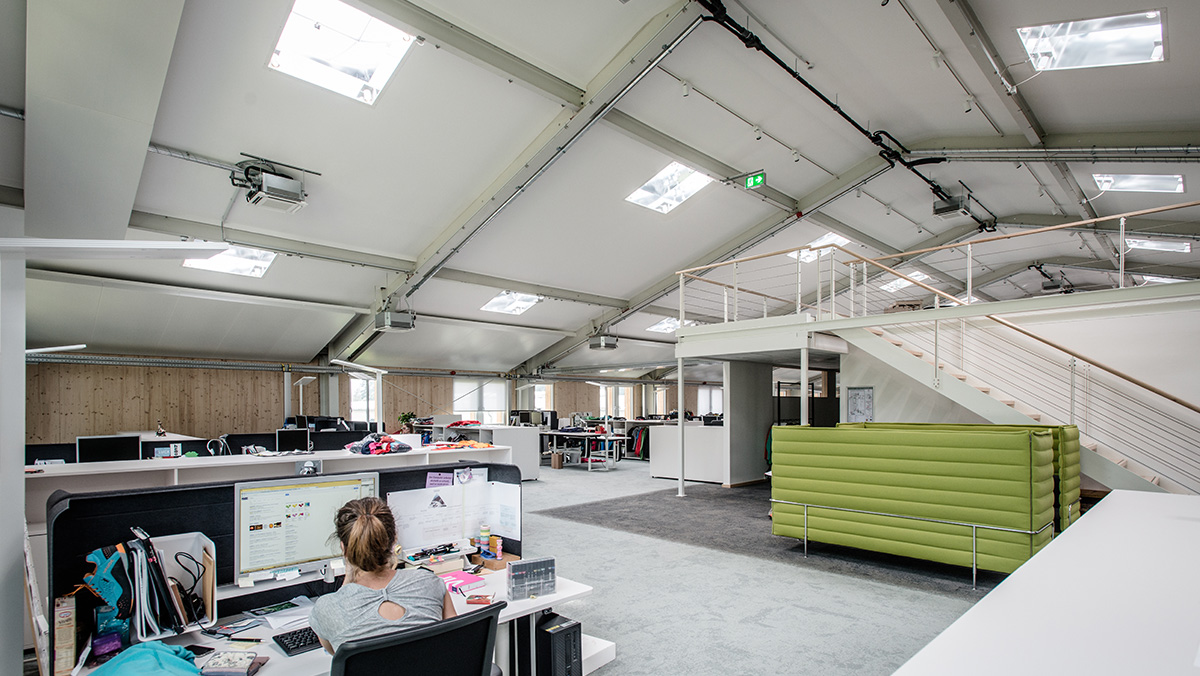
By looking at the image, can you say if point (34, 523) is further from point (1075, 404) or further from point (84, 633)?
point (1075, 404)

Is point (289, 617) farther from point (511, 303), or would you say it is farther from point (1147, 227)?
point (1147, 227)

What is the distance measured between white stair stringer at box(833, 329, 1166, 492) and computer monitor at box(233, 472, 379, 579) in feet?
22.3

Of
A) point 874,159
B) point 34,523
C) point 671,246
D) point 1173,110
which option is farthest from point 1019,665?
point 671,246

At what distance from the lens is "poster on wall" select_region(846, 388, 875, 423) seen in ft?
29.7

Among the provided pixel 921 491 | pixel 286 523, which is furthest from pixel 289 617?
pixel 921 491

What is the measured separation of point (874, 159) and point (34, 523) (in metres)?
10.2

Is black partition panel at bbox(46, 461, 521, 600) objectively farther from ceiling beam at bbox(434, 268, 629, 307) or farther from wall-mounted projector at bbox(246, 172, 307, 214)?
ceiling beam at bbox(434, 268, 629, 307)

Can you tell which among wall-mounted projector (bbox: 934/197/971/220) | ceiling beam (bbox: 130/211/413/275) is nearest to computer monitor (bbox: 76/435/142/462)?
ceiling beam (bbox: 130/211/413/275)

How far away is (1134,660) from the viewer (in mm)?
827

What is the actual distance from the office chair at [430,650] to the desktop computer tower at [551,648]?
1.29m

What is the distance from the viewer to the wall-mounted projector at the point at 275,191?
20.9 feet

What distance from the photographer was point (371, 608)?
1.85m

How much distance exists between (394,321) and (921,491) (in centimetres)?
809

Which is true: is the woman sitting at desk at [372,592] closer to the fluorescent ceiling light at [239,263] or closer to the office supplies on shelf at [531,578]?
the office supplies on shelf at [531,578]
